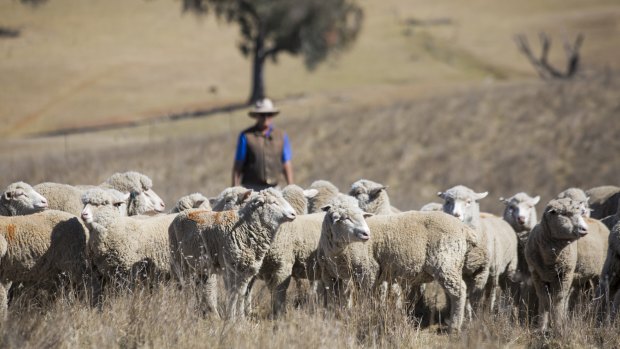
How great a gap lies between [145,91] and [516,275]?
41.0 meters

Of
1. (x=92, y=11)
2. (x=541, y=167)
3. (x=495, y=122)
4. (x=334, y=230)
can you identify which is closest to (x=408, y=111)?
(x=495, y=122)

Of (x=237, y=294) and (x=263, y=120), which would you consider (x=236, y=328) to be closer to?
(x=237, y=294)

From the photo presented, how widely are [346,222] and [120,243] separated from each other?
252cm

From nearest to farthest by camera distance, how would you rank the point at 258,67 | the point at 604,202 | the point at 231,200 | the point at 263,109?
1. the point at 231,200
2. the point at 263,109
3. the point at 604,202
4. the point at 258,67

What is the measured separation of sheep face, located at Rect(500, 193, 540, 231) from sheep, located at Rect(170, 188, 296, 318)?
3960 mm

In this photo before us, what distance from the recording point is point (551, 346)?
27.0 ft

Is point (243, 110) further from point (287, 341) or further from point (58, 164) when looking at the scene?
point (287, 341)

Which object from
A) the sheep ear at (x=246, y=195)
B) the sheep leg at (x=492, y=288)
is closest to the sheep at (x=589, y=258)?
the sheep leg at (x=492, y=288)

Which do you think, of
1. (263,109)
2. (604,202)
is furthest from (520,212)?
(263,109)

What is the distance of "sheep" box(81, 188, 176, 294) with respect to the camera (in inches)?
338

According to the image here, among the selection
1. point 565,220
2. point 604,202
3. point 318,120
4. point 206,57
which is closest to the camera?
point 565,220

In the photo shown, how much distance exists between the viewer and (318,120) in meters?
30.5

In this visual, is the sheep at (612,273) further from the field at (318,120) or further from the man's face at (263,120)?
the man's face at (263,120)

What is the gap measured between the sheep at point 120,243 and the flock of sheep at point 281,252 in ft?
0.04
